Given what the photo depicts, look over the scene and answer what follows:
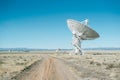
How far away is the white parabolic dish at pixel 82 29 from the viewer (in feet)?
278

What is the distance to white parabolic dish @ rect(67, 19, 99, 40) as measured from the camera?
84.8 m

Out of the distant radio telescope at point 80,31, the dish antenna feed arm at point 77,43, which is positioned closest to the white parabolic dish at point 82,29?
the distant radio telescope at point 80,31

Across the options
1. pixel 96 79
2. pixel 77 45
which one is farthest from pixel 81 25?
pixel 96 79

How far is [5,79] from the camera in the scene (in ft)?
84.1

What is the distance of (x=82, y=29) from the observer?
88562 millimetres

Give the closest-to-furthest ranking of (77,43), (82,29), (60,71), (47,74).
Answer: (47,74), (60,71), (82,29), (77,43)

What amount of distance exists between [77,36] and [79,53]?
1022 cm

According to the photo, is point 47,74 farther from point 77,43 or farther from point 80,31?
point 77,43

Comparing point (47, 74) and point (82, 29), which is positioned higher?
point (82, 29)

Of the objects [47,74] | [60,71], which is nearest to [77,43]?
[60,71]

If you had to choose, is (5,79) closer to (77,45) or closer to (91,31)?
(91,31)

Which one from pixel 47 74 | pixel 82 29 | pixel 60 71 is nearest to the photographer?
pixel 47 74


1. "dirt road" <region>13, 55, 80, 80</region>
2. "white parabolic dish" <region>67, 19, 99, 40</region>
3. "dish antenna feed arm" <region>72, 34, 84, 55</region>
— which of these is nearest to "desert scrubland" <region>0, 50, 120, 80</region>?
"dirt road" <region>13, 55, 80, 80</region>

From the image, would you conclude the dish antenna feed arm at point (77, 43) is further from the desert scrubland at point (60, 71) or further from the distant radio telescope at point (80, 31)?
the desert scrubland at point (60, 71)
